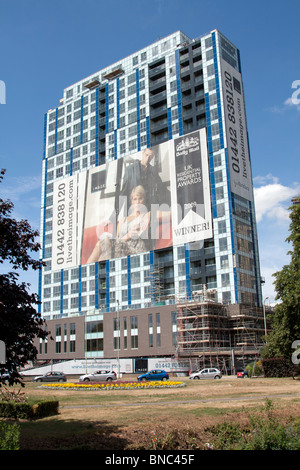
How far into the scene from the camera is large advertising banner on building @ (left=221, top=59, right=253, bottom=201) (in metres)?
89.6

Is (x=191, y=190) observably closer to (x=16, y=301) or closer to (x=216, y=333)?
(x=216, y=333)

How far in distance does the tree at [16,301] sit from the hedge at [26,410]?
25.4 feet

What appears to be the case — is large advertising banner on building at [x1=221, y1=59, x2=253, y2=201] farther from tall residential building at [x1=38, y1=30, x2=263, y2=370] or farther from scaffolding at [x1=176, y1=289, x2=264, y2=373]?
scaffolding at [x1=176, y1=289, x2=264, y2=373]

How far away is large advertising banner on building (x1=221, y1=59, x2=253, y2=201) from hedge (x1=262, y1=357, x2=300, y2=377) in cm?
4564

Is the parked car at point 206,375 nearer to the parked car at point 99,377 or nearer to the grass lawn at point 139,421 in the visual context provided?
the parked car at point 99,377

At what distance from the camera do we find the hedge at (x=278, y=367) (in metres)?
45.9

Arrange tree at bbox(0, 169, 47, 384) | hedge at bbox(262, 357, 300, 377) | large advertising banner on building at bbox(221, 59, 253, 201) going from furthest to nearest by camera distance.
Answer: large advertising banner on building at bbox(221, 59, 253, 201)
hedge at bbox(262, 357, 300, 377)
tree at bbox(0, 169, 47, 384)

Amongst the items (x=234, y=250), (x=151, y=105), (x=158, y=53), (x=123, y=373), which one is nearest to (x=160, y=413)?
(x=123, y=373)

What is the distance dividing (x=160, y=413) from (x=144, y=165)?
3272 inches

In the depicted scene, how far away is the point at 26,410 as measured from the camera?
70.2 feet

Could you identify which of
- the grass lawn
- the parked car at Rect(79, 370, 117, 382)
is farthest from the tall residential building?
the grass lawn

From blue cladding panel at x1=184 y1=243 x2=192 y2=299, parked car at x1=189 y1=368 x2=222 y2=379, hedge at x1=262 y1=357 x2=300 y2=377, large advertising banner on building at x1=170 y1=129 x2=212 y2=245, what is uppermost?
large advertising banner on building at x1=170 y1=129 x2=212 y2=245

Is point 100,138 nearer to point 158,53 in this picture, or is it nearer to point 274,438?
point 158,53

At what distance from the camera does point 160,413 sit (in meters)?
20.2
